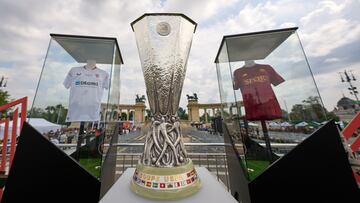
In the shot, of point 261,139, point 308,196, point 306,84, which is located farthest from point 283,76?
point 308,196

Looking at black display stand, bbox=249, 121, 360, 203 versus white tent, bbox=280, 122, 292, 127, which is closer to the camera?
black display stand, bbox=249, 121, 360, 203

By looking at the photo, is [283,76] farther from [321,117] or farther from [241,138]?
[241,138]

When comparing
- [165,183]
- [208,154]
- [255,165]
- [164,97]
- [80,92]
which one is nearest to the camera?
[165,183]

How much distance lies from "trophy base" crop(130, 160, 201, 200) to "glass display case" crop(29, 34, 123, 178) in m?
0.65

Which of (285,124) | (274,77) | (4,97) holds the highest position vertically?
(4,97)

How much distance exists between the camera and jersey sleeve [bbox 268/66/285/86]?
1201mm

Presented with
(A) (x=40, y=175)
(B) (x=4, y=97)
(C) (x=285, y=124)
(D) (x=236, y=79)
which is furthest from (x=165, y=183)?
(B) (x=4, y=97)

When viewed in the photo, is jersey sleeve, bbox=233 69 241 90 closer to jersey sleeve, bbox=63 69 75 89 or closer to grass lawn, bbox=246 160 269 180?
grass lawn, bbox=246 160 269 180

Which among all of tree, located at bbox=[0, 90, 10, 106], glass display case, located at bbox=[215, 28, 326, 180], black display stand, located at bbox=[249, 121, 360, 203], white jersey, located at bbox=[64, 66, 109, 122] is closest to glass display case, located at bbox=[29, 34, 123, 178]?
white jersey, located at bbox=[64, 66, 109, 122]

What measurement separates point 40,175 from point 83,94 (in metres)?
0.68

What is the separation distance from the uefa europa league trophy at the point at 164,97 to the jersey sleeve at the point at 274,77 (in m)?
0.86

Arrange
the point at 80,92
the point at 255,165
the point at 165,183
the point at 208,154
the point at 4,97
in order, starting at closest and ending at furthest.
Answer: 1. the point at 165,183
2. the point at 255,165
3. the point at 80,92
4. the point at 208,154
5. the point at 4,97

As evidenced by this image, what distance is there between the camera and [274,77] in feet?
3.98

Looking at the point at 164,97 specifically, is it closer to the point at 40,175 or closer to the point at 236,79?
the point at 40,175
